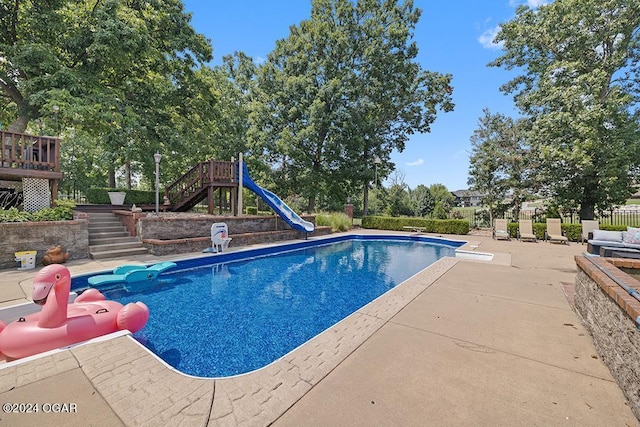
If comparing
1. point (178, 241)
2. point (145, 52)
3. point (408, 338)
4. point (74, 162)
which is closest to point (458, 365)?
point (408, 338)

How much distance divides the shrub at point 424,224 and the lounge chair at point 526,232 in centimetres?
273

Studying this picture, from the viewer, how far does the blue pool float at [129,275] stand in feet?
18.5

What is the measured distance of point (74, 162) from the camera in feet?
75.0

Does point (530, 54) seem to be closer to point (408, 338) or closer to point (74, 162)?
point (408, 338)

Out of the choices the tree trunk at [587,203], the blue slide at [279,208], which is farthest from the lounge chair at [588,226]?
the blue slide at [279,208]

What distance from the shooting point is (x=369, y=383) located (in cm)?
241

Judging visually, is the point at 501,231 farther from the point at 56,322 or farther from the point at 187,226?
the point at 56,322

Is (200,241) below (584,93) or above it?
below

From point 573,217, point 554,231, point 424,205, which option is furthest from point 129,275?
point 424,205

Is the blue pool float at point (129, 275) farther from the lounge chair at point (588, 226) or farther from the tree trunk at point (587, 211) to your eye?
the tree trunk at point (587, 211)

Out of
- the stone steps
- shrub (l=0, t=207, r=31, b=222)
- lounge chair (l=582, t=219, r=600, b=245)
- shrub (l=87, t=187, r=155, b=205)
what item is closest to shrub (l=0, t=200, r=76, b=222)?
shrub (l=0, t=207, r=31, b=222)

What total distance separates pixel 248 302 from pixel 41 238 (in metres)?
5.91

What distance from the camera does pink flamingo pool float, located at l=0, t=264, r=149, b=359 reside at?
2.84m

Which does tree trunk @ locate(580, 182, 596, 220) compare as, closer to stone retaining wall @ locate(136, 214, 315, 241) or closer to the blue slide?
the blue slide
